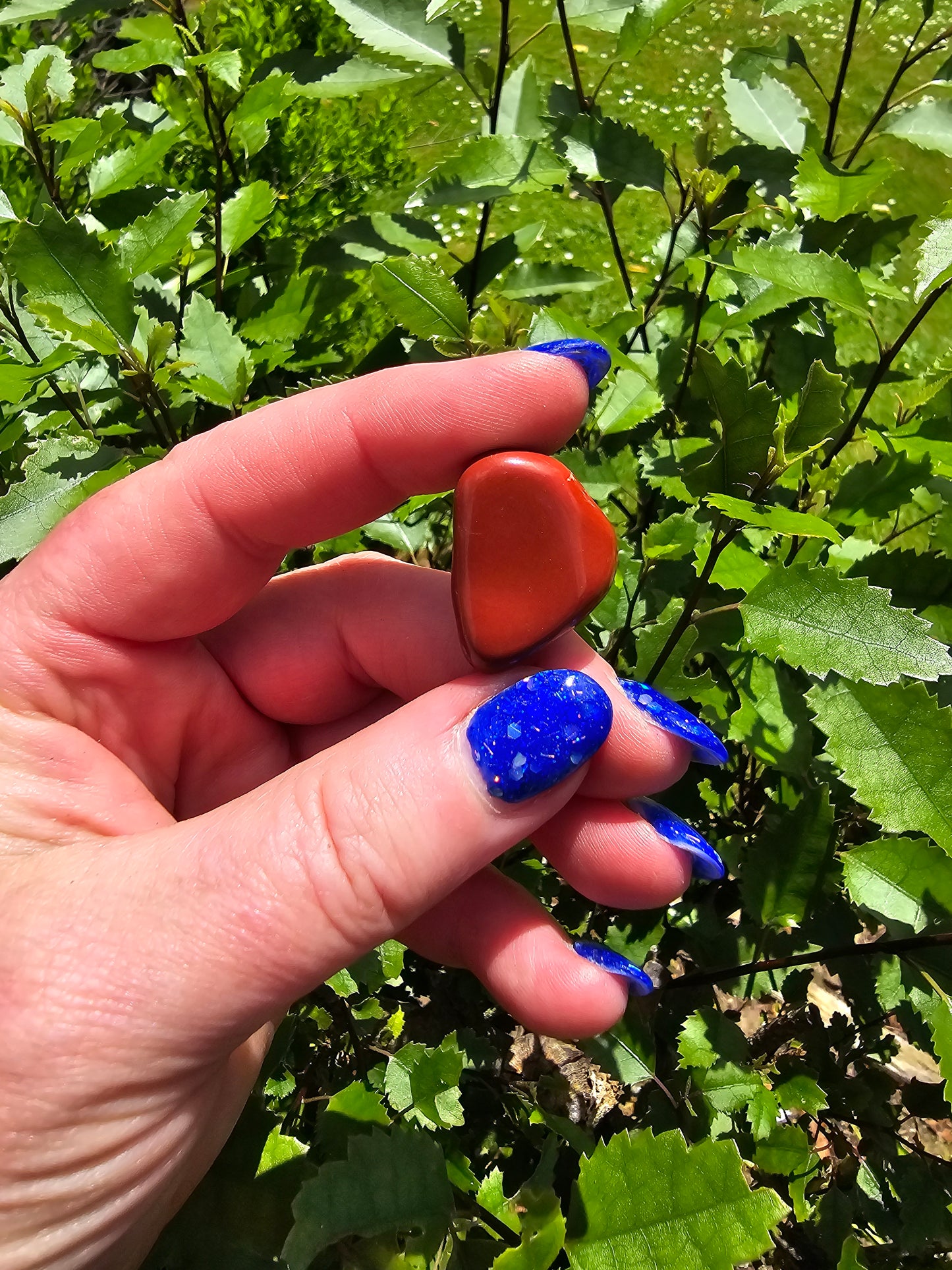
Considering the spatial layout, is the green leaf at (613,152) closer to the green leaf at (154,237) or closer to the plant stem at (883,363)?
the plant stem at (883,363)

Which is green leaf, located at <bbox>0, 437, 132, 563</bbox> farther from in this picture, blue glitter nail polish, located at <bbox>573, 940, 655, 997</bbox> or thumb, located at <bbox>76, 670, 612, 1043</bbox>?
blue glitter nail polish, located at <bbox>573, 940, 655, 997</bbox>

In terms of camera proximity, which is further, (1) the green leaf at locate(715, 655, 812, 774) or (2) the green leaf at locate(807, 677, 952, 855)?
(1) the green leaf at locate(715, 655, 812, 774)

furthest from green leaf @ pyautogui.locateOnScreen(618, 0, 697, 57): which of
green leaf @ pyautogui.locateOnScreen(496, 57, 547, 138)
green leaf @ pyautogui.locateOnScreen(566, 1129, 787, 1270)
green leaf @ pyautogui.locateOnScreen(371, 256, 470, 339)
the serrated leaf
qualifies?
green leaf @ pyautogui.locateOnScreen(566, 1129, 787, 1270)

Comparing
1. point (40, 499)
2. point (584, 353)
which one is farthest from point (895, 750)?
point (40, 499)

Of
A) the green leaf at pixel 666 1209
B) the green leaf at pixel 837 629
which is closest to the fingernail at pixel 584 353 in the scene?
the green leaf at pixel 837 629

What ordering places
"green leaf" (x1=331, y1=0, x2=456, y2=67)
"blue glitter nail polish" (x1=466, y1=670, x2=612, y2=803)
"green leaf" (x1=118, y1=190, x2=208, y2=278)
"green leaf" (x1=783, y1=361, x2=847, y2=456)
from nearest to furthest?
"blue glitter nail polish" (x1=466, y1=670, x2=612, y2=803)
"green leaf" (x1=783, y1=361, x2=847, y2=456)
"green leaf" (x1=118, y1=190, x2=208, y2=278)
"green leaf" (x1=331, y1=0, x2=456, y2=67)

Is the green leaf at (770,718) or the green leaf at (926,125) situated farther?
the green leaf at (926,125)

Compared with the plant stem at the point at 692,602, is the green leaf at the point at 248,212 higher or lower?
higher
